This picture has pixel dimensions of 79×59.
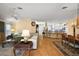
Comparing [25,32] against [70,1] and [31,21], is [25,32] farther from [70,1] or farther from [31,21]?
[70,1]

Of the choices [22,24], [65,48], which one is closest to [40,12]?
[22,24]

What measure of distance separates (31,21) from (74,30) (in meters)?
1.50

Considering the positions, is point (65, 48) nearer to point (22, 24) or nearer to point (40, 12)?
point (40, 12)

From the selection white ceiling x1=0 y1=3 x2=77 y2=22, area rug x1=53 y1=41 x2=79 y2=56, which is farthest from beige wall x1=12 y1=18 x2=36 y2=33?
area rug x1=53 y1=41 x2=79 y2=56

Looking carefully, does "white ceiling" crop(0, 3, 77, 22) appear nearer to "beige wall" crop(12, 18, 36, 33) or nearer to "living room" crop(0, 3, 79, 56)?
"living room" crop(0, 3, 79, 56)

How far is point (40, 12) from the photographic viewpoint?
12.8 ft

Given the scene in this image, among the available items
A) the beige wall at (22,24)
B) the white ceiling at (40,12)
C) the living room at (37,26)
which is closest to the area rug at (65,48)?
the living room at (37,26)

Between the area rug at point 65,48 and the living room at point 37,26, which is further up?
the living room at point 37,26

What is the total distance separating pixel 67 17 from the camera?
12.9 ft

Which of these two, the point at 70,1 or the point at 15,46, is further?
the point at 15,46

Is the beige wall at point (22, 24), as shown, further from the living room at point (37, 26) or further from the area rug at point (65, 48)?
the area rug at point (65, 48)

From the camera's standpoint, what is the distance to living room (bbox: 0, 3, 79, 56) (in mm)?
3803

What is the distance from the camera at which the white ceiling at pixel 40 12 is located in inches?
143

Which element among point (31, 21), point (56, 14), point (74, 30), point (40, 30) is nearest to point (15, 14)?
point (31, 21)
